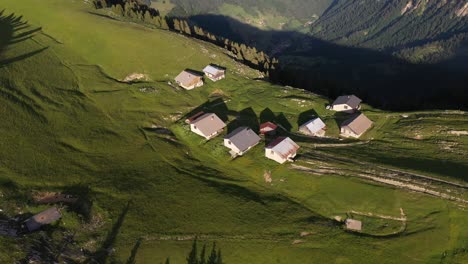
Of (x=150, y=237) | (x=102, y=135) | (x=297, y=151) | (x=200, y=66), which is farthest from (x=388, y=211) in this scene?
(x=200, y=66)

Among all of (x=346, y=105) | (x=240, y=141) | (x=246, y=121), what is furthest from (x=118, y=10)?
(x=346, y=105)

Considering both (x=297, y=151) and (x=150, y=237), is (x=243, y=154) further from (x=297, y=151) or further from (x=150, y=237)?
(x=150, y=237)

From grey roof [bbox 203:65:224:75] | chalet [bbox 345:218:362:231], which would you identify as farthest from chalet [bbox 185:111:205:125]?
chalet [bbox 345:218:362:231]

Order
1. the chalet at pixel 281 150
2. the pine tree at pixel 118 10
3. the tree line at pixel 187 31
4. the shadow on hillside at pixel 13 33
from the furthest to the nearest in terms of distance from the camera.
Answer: the pine tree at pixel 118 10 < the tree line at pixel 187 31 < the shadow on hillside at pixel 13 33 < the chalet at pixel 281 150

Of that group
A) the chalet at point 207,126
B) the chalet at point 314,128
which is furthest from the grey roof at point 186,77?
the chalet at point 314,128

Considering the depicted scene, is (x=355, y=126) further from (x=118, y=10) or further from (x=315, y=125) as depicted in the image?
(x=118, y=10)

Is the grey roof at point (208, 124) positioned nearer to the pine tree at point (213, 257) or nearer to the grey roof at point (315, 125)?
the grey roof at point (315, 125)
